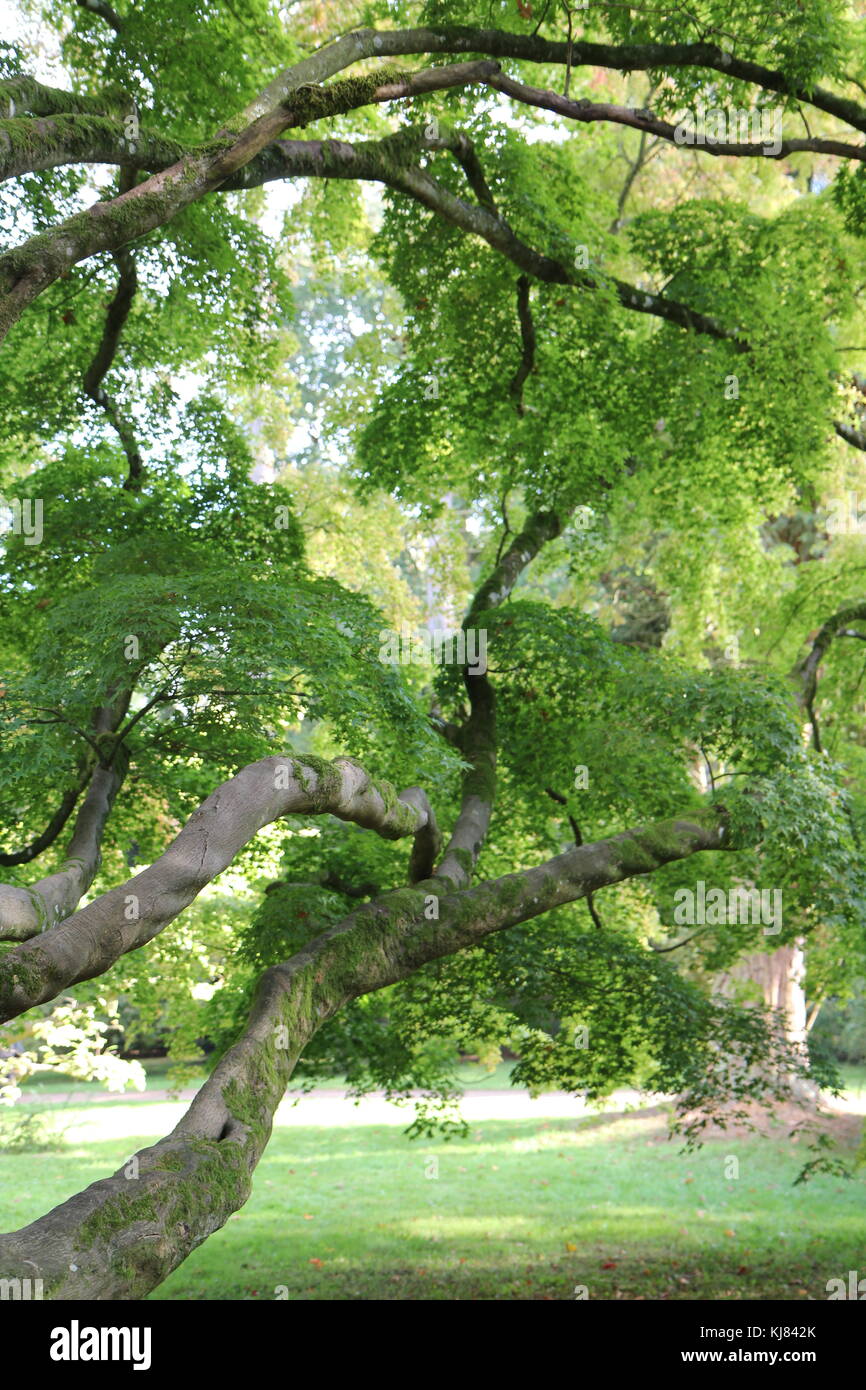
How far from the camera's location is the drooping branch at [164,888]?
4.32m

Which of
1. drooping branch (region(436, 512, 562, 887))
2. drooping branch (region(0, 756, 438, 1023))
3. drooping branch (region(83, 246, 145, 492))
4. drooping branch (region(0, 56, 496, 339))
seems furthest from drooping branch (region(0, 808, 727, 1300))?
drooping branch (region(83, 246, 145, 492))

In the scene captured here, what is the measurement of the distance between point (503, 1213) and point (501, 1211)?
0.37 ft

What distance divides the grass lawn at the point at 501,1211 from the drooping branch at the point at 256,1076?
3.40m

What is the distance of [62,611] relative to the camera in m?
7.02

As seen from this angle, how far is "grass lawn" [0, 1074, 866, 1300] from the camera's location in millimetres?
12250

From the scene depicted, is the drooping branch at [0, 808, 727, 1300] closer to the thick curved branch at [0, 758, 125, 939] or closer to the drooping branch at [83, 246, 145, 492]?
the thick curved branch at [0, 758, 125, 939]

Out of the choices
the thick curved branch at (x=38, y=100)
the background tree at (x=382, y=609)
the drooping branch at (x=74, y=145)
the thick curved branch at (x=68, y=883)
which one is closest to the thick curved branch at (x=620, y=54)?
the background tree at (x=382, y=609)

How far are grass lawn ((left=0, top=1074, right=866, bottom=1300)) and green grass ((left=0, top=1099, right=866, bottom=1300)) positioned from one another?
4cm

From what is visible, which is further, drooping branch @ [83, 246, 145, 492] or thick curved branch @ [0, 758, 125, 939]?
drooping branch @ [83, 246, 145, 492]

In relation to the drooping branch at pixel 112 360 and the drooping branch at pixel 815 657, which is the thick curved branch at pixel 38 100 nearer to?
the drooping branch at pixel 112 360
